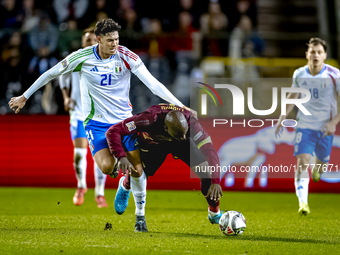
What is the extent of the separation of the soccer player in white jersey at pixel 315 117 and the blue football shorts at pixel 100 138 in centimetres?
227

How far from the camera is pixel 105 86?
241 inches

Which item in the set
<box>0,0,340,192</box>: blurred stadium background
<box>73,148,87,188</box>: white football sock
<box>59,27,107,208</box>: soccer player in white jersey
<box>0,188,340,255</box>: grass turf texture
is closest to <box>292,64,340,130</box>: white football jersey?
<box>0,188,340,255</box>: grass turf texture

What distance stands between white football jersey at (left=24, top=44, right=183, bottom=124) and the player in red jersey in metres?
0.44

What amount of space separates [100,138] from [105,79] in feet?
2.22

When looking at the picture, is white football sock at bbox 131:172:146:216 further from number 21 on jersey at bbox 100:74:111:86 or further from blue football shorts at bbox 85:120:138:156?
number 21 on jersey at bbox 100:74:111:86

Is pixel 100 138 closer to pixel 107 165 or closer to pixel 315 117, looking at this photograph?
pixel 107 165

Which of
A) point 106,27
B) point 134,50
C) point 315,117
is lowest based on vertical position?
point 315,117

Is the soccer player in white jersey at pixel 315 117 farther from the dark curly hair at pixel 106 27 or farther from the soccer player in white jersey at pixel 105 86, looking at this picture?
the dark curly hair at pixel 106 27

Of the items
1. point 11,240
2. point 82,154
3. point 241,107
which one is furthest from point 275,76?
point 11,240

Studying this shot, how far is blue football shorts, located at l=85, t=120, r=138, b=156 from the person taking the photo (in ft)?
19.2

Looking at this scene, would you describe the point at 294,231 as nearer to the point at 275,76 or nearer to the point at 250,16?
the point at 275,76

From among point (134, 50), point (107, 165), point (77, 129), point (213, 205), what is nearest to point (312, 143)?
point (213, 205)

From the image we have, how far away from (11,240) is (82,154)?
11.4 feet

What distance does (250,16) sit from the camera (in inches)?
491
